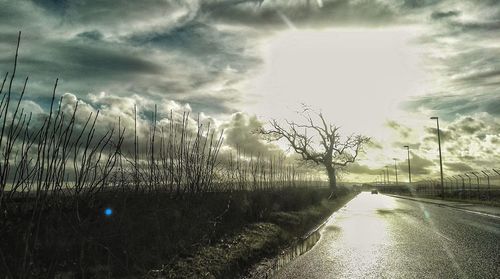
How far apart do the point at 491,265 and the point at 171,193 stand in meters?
7.64

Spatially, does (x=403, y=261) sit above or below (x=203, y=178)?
below

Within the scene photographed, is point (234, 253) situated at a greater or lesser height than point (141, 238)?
lesser

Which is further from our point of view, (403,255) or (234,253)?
(403,255)

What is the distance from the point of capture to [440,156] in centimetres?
4438

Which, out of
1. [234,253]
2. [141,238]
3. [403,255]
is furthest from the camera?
[403,255]

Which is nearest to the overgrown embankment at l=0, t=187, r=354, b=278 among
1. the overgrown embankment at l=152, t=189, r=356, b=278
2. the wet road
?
the overgrown embankment at l=152, t=189, r=356, b=278

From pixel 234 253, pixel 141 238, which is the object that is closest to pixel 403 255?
pixel 234 253

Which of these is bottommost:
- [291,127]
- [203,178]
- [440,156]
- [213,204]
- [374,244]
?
[374,244]

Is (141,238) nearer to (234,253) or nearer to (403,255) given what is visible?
(234,253)

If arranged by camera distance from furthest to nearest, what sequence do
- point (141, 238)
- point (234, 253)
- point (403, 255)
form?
point (403, 255), point (234, 253), point (141, 238)

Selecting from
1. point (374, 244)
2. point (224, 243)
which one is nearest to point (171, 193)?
point (224, 243)

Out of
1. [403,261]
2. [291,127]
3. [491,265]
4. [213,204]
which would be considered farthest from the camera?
[291,127]

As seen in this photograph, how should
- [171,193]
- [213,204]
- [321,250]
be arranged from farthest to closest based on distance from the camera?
[213,204], [171,193], [321,250]

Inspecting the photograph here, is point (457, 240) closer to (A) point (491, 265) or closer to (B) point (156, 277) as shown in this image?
(A) point (491, 265)
